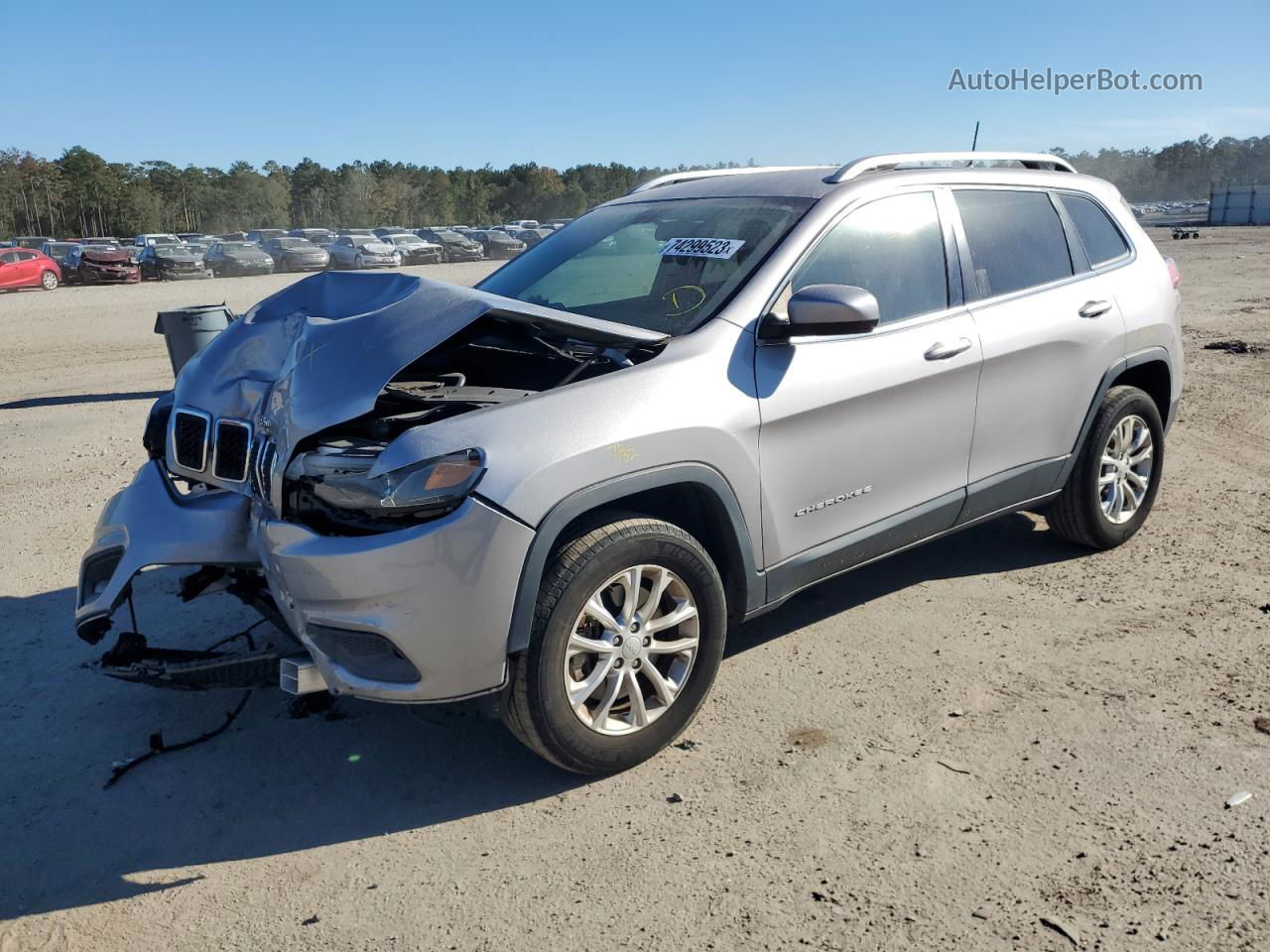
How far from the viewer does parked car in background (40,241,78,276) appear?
32.2 meters

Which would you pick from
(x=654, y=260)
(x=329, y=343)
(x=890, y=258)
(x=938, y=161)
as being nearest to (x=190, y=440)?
(x=329, y=343)

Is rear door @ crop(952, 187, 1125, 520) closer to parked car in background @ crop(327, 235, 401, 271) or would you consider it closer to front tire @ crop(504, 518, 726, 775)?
front tire @ crop(504, 518, 726, 775)

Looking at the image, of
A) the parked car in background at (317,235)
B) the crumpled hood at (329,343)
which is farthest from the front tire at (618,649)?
the parked car in background at (317,235)

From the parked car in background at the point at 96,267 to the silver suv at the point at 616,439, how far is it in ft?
106

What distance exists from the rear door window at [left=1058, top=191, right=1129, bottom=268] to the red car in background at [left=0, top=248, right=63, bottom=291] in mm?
30279

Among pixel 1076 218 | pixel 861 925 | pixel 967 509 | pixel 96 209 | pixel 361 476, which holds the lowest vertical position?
pixel 861 925

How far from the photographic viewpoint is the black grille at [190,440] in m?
3.59

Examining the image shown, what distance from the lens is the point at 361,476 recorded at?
2.98 m

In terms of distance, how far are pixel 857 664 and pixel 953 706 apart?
46cm

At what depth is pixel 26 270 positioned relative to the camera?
93.8 ft

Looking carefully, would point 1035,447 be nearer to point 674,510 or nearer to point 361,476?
point 674,510

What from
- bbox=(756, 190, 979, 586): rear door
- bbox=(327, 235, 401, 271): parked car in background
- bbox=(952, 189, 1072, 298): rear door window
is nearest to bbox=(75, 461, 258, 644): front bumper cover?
bbox=(756, 190, 979, 586): rear door

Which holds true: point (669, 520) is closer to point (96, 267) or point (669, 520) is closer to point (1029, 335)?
point (1029, 335)

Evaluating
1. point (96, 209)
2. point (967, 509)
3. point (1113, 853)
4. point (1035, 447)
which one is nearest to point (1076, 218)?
point (1035, 447)
